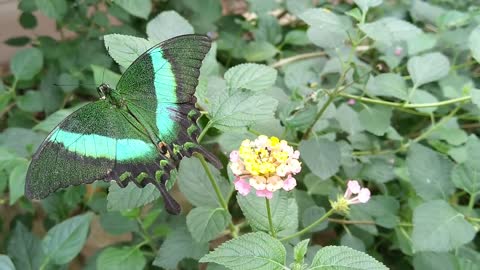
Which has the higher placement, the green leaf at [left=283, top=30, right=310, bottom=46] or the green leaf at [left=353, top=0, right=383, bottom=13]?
the green leaf at [left=353, top=0, right=383, bottom=13]

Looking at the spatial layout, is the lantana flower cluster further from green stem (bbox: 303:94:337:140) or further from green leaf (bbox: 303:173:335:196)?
green leaf (bbox: 303:173:335:196)

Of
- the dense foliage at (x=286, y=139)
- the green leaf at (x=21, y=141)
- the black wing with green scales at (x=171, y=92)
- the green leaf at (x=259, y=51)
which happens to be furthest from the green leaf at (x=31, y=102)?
the black wing with green scales at (x=171, y=92)

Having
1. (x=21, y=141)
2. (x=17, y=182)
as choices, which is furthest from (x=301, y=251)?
(x=21, y=141)

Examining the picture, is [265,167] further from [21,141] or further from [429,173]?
[21,141]

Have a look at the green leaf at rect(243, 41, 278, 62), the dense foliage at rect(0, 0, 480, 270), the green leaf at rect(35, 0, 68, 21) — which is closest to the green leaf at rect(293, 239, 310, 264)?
the dense foliage at rect(0, 0, 480, 270)

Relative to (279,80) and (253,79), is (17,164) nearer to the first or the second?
(253,79)

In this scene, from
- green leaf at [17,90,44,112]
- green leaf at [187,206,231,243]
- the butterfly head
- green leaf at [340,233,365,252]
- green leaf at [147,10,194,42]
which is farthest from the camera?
green leaf at [17,90,44,112]

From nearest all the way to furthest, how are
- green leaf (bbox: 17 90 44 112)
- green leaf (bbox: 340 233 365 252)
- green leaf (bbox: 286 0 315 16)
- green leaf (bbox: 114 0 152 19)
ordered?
green leaf (bbox: 340 233 365 252) < green leaf (bbox: 114 0 152 19) < green leaf (bbox: 17 90 44 112) < green leaf (bbox: 286 0 315 16)

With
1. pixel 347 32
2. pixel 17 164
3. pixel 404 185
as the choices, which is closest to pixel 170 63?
pixel 347 32
